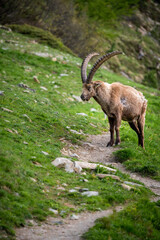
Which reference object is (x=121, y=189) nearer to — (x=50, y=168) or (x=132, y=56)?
(x=50, y=168)

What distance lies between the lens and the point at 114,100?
12.7 metres

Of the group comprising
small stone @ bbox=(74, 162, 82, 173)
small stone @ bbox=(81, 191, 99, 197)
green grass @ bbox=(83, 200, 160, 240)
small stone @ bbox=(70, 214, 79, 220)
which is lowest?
small stone @ bbox=(74, 162, 82, 173)

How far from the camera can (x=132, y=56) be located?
154 ft

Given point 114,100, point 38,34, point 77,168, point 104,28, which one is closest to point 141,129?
point 114,100

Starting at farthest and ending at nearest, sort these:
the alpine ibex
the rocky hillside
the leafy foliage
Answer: the leafy foliage → the rocky hillside → the alpine ibex

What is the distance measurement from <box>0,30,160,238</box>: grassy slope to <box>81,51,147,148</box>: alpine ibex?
0.92 metres

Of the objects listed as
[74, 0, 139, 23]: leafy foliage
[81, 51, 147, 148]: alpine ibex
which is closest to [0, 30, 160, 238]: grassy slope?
[81, 51, 147, 148]: alpine ibex

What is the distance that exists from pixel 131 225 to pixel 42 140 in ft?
16.2

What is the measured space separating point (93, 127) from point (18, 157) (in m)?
8.40

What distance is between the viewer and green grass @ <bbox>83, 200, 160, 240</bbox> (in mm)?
5840

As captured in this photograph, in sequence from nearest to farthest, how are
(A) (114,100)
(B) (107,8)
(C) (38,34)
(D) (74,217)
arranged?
(D) (74,217) < (A) (114,100) < (C) (38,34) < (B) (107,8)

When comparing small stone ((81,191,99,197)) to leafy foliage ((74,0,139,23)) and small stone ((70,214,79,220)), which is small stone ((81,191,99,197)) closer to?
small stone ((70,214,79,220))

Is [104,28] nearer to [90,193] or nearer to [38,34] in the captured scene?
[38,34]

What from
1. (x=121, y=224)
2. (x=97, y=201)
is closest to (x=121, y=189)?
(x=97, y=201)
